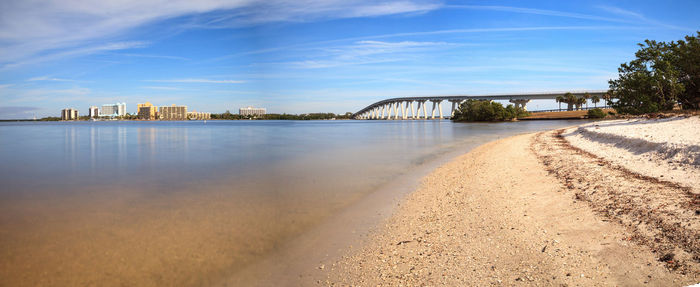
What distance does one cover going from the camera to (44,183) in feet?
39.4

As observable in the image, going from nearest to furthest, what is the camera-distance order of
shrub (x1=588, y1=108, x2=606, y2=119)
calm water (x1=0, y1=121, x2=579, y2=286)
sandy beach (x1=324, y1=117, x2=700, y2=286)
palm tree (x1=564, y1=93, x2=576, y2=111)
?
1. sandy beach (x1=324, y1=117, x2=700, y2=286)
2. calm water (x1=0, y1=121, x2=579, y2=286)
3. shrub (x1=588, y1=108, x2=606, y2=119)
4. palm tree (x1=564, y1=93, x2=576, y2=111)

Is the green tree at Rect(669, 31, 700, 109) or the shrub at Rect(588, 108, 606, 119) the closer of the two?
the green tree at Rect(669, 31, 700, 109)

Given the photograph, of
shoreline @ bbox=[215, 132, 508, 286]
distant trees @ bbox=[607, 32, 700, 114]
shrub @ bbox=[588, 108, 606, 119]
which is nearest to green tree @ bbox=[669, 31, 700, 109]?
distant trees @ bbox=[607, 32, 700, 114]

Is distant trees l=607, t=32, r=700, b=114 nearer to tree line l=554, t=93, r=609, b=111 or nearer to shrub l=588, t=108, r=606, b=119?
shrub l=588, t=108, r=606, b=119

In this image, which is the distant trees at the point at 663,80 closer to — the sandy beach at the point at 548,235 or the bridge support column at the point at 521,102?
the sandy beach at the point at 548,235

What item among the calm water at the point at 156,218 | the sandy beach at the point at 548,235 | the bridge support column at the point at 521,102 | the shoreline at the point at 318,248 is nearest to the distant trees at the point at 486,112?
the bridge support column at the point at 521,102

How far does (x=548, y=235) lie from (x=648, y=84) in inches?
1158

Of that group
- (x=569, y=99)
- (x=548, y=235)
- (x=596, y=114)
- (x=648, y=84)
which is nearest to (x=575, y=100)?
(x=569, y=99)

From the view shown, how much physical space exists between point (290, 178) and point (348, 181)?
7.37 feet

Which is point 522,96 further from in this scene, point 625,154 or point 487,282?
point 487,282

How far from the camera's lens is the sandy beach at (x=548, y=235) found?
3.63 metres

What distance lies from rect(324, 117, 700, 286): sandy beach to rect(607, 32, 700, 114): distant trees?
22.0 m

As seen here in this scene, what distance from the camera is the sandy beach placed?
363 cm

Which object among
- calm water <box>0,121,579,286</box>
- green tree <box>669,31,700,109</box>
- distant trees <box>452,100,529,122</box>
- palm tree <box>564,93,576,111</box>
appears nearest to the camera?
calm water <box>0,121,579,286</box>
